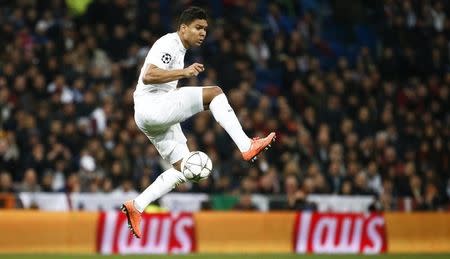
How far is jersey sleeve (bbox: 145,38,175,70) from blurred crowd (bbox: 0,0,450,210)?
6.13m

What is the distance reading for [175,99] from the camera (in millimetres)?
11492

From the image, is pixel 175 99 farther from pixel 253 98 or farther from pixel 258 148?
pixel 253 98

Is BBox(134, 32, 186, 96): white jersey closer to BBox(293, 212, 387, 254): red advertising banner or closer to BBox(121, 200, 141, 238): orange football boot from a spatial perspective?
BBox(121, 200, 141, 238): orange football boot

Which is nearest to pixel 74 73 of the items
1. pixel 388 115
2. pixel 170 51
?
pixel 388 115

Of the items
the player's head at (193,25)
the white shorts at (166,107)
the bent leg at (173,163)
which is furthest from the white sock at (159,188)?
the player's head at (193,25)

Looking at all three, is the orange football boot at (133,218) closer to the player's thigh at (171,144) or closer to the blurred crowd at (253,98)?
the player's thigh at (171,144)

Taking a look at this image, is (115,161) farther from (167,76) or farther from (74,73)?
(167,76)

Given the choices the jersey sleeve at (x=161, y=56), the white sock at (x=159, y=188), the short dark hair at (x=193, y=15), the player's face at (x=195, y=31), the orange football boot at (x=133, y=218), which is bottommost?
the orange football boot at (x=133, y=218)

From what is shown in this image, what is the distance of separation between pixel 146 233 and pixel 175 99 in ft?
19.7

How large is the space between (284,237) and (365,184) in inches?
90.7

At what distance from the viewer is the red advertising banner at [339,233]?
1820 cm

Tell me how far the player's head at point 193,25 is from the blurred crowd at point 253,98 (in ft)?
20.1

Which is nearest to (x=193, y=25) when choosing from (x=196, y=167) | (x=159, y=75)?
(x=159, y=75)

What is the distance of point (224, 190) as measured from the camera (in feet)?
61.3
